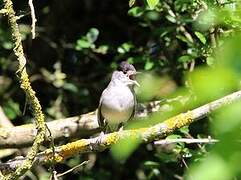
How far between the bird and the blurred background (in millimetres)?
125

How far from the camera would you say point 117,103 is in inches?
162

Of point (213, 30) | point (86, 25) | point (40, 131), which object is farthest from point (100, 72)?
point (40, 131)

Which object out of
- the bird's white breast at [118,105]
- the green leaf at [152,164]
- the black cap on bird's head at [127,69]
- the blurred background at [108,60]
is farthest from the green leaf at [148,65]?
the green leaf at [152,164]

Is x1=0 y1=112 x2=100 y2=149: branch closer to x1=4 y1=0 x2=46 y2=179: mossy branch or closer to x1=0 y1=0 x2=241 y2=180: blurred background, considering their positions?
x1=0 y1=0 x2=241 y2=180: blurred background

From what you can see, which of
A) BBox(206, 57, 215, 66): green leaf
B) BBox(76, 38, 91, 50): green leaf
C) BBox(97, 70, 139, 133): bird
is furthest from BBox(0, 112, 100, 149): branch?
BBox(206, 57, 215, 66): green leaf

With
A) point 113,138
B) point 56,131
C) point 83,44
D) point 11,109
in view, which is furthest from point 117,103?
point 113,138

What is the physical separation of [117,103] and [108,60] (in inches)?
50.4

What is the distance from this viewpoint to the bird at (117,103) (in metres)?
4.03

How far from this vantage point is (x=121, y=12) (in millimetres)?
5500

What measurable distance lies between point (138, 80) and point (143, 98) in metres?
0.21

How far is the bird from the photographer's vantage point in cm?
403

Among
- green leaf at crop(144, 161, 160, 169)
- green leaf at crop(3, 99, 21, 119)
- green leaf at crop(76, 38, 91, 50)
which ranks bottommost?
green leaf at crop(144, 161, 160, 169)

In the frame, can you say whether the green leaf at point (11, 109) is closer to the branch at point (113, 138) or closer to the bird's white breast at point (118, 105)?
the bird's white breast at point (118, 105)

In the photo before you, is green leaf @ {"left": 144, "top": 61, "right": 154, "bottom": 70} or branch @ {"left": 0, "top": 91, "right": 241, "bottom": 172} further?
green leaf @ {"left": 144, "top": 61, "right": 154, "bottom": 70}
